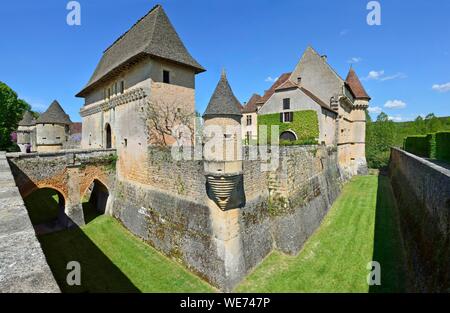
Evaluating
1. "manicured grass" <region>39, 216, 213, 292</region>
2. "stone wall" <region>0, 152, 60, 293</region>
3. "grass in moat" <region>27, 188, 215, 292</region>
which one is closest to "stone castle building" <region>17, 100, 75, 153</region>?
"grass in moat" <region>27, 188, 215, 292</region>

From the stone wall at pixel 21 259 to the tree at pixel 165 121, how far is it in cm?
1101

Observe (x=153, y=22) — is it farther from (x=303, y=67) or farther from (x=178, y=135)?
(x=303, y=67)

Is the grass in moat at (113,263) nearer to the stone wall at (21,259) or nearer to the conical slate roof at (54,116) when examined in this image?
the stone wall at (21,259)

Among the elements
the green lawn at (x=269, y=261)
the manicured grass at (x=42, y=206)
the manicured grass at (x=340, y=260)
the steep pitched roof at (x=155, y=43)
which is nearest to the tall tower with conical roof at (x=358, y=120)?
the manicured grass at (x=340, y=260)

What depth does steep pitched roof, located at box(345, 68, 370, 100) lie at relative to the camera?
30109 millimetres

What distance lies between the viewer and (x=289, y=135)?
2233cm

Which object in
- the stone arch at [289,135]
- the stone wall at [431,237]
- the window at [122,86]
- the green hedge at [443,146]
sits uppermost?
the window at [122,86]

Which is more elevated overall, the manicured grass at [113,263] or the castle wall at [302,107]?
the castle wall at [302,107]

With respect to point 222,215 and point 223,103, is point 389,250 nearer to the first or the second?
point 222,215

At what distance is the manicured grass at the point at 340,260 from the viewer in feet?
30.0

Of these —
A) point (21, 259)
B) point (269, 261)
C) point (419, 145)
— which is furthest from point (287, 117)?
point (21, 259)

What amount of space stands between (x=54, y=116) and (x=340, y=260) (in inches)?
1132
